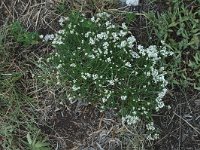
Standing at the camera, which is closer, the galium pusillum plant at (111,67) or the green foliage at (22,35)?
the galium pusillum plant at (111,67)

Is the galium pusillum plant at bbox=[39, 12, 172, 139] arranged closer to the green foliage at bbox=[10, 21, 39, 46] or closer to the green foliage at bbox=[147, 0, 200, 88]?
the green foliage at bbox=[147, 0, 200, 88]

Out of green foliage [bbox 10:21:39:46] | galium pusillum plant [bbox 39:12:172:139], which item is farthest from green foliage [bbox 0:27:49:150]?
galium pusillum plant [bbox 39:12:172:139]

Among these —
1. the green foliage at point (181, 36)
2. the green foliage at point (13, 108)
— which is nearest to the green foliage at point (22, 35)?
the green foliage at point (13, 108)

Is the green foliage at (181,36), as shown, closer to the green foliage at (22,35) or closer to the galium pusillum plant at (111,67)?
the galium pusillum plant at (111,67)

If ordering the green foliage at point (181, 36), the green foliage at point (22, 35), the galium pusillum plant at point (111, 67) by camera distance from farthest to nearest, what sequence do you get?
the green foliage at point (22, 35), the green foliage at point (181, 36), the galium pusillum plant at point (111, 67)

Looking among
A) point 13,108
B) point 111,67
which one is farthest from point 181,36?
point 13,108

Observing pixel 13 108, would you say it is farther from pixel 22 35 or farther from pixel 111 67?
pixel 111 67
